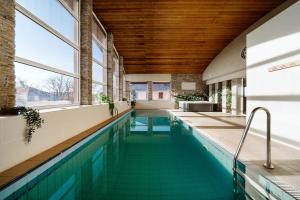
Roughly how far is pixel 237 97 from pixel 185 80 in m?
6.84

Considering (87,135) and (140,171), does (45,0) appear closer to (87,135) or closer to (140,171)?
(87,135)

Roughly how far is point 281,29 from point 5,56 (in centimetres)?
482

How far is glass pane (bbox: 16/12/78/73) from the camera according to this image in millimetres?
4340

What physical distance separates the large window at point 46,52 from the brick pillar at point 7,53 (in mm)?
639

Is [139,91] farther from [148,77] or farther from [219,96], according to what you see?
[219,96]

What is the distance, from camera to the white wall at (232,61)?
406 inches

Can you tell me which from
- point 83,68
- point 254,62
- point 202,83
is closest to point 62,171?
point 83,68

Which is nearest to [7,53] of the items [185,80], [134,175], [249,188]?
[134,175]

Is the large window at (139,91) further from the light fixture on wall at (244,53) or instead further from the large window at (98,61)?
the light fixture on wall at (244,53)

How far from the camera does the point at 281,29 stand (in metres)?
4.66

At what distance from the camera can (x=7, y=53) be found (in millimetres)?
3338

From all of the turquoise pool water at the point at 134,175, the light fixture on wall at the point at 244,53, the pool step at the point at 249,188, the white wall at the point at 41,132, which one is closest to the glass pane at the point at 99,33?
the white wall at the point at 41,132

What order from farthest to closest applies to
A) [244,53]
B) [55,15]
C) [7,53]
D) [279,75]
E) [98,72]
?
[244,53] → [98,72] → [55,15] → [279,75] → [7,53]

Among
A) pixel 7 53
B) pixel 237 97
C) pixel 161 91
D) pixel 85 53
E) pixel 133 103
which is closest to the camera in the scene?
pixel 7 53
